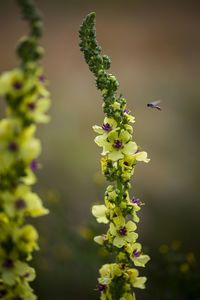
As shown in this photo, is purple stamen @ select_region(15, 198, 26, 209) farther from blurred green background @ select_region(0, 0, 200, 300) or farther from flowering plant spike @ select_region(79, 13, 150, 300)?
blurred green background @ select_region(0, 0, 200, 300)

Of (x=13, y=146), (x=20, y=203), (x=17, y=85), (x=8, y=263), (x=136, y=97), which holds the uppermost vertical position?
(x=136, y=97)

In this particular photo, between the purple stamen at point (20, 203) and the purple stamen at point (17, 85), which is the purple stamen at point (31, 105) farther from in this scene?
the purple stamen at point (20, 203)

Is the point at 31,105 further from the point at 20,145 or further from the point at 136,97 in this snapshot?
the point at 136,97

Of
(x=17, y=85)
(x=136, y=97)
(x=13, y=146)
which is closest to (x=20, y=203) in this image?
(x=13, y=146)

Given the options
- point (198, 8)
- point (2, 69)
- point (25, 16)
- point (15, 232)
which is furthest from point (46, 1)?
point (15, 232)

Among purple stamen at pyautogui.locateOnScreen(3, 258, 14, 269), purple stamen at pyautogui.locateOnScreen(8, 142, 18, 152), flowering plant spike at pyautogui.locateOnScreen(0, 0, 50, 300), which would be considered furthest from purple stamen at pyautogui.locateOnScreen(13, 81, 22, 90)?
purple stamen at pyautogui.locateOnScreen(3, 258, 14, 269)

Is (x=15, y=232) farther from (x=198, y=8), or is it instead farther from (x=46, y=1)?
(x=198, y=8)

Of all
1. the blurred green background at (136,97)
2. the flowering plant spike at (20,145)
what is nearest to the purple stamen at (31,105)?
the flowering plant spike at (20,145)
